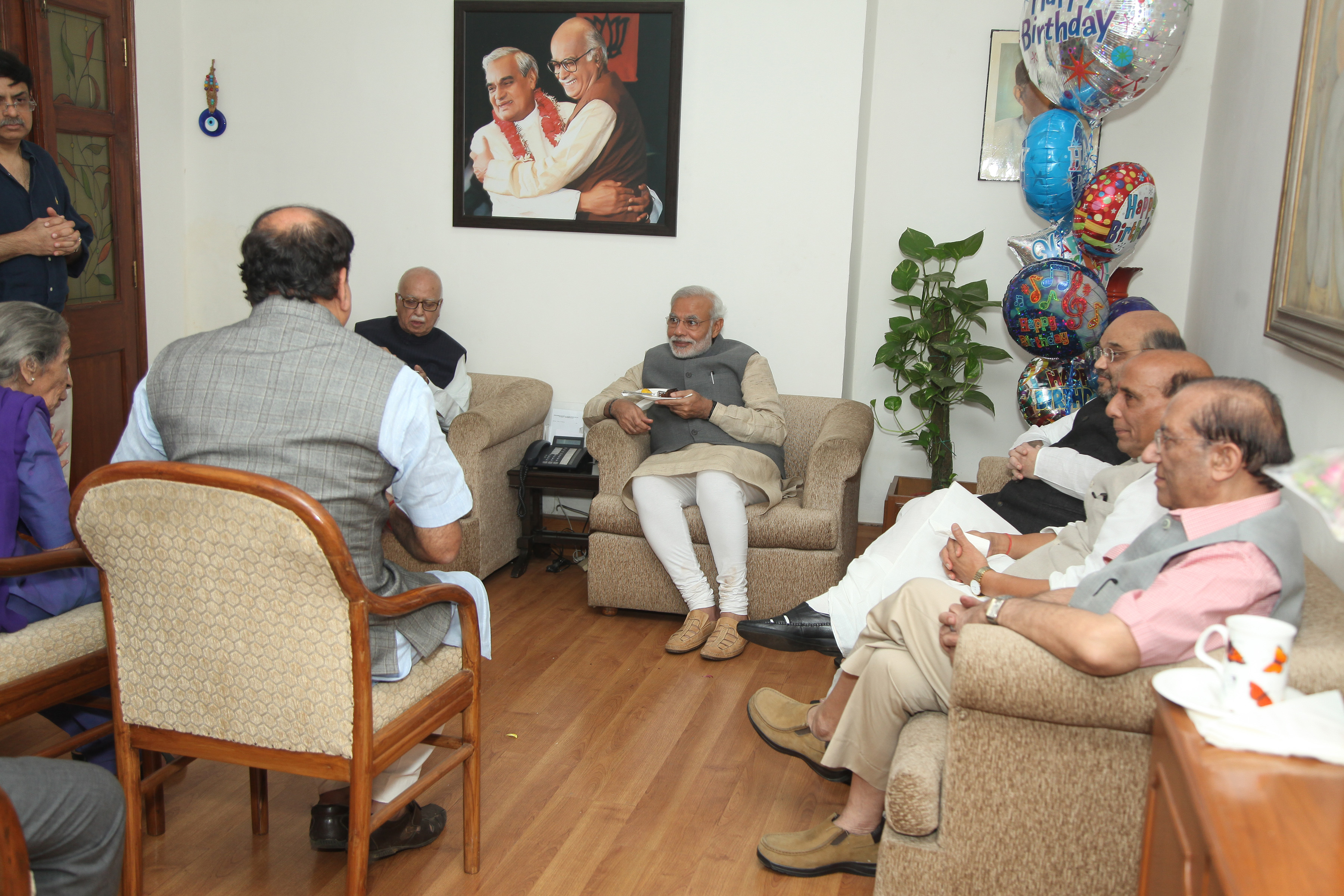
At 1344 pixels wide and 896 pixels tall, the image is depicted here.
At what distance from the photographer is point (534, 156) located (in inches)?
170

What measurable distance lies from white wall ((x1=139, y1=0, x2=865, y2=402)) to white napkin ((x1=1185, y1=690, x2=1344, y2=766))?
297 cm

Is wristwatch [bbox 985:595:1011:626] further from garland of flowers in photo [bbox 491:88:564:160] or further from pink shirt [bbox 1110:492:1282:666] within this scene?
garland of flowers in photo [bbox 491:88:564:160]

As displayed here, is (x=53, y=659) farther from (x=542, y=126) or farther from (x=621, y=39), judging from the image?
(x=621, y=39)

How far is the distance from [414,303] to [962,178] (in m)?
2.38

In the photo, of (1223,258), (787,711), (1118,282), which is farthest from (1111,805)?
(1118,282)

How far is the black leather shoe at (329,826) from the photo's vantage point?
2164mm

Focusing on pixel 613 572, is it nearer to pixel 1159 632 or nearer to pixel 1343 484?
pixel 1159 632

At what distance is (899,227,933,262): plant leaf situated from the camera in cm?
422

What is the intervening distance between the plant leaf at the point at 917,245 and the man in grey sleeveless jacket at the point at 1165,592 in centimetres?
241

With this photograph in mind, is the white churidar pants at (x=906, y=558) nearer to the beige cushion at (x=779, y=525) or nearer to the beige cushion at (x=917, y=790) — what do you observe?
the beige cushion at (x=917, y=790)

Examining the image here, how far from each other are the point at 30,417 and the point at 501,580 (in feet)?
7.41

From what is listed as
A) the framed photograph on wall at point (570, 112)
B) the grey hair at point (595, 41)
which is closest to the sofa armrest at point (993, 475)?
the framed photograph on wall at point (570, 112)

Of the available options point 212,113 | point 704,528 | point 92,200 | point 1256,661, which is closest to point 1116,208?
point 704,528

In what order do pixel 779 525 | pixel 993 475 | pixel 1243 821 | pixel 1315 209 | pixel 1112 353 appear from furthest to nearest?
pixel 779 525
pixel 993 475
pixel 1112 353
pixel 1315 209
pixel 1243 821
